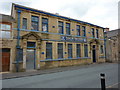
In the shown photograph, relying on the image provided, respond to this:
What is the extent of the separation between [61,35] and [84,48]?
5.43 metres

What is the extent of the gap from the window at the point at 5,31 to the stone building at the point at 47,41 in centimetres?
62

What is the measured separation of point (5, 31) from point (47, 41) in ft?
17.1

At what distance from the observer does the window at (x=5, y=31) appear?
10148mm

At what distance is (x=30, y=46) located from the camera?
11445 mm

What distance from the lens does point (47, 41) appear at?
1255 centimetres

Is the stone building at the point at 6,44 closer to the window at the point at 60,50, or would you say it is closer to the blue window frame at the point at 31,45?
the blue window frame at the point at 31,45

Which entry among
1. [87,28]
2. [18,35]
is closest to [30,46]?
[18,35]

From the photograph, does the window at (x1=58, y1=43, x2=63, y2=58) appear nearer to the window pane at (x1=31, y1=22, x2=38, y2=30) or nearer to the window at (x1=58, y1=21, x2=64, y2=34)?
the window at (x1=58, y1=21, x2=64, y2=34)

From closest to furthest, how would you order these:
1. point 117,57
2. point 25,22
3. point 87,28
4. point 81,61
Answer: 1. point 25,22
2. point 81,61
3. point 87,28
4. point 117,57

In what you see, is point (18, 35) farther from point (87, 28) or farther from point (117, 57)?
point (117, 57)

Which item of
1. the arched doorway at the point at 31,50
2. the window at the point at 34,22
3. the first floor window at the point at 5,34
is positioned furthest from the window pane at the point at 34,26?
the first floor window at the point at 5,34

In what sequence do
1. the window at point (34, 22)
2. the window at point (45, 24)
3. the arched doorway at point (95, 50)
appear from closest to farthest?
the window at point (34, 22)
the window at point (45, 24)
the arched doorway at point (95, 50)

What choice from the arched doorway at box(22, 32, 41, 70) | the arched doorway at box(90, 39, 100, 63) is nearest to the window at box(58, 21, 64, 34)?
the arched doorway at box(22, 32, 41, 70)

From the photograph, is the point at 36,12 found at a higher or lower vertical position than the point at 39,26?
higher
